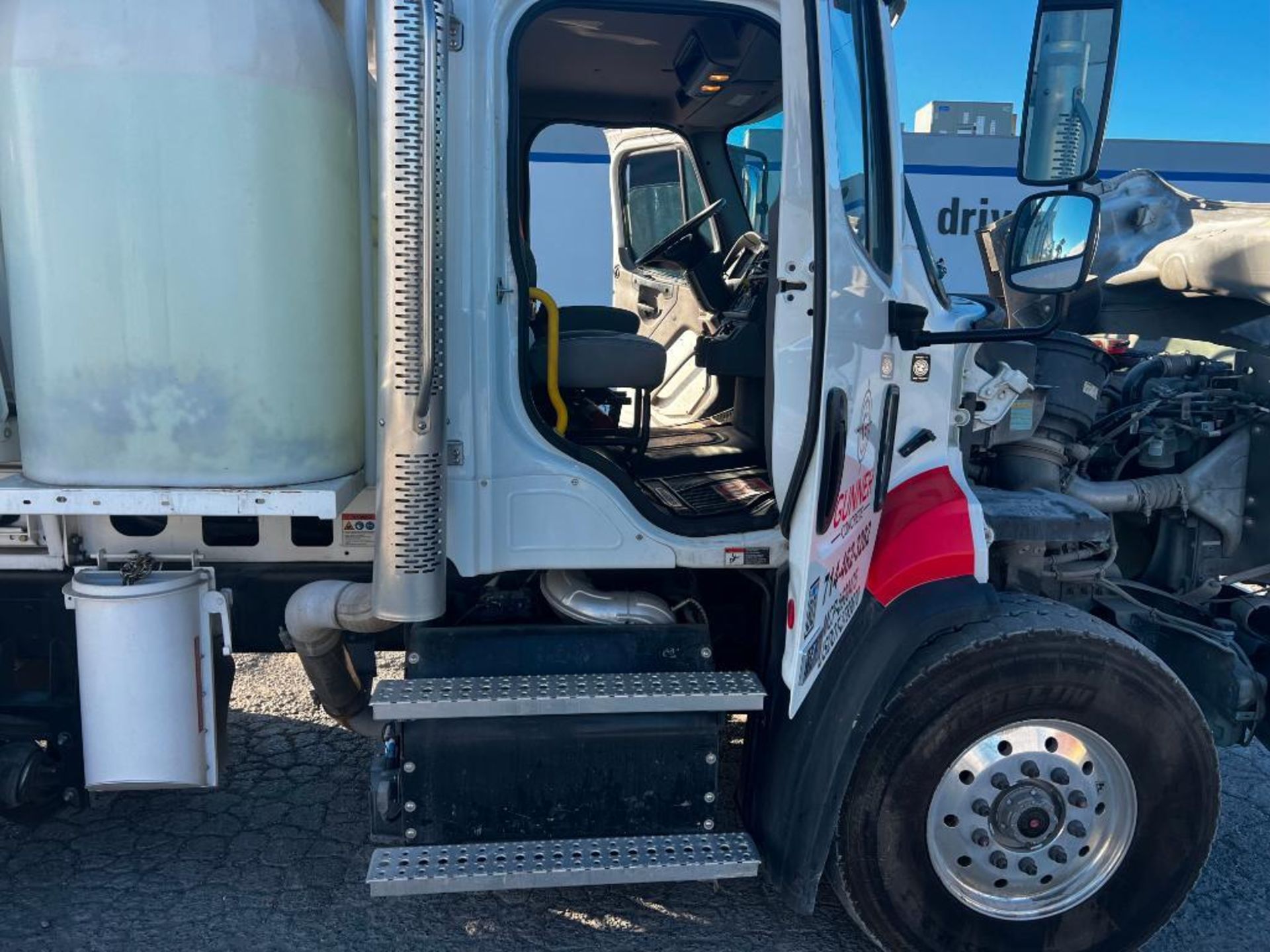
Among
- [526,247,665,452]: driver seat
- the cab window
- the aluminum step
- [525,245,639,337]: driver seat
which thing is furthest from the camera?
[525,245,639,337]: driver seat

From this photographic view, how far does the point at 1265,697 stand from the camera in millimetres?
3234

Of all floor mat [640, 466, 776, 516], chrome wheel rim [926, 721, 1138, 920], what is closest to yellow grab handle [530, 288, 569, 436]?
floor mat [640, 466, 776, 516]

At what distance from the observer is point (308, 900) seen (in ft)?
9.50

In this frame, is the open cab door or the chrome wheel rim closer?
the open cab door

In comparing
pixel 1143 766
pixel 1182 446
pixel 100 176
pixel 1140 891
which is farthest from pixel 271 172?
pixel 1182 446

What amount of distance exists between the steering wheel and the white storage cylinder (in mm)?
2488

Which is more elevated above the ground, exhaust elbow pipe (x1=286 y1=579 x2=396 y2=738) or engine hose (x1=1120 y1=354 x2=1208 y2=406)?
engine hose (x1=1120 y1=354 x2=1208 y2=406)

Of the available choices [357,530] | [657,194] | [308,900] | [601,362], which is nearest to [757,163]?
[657,194]

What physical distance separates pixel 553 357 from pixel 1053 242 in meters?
1.29

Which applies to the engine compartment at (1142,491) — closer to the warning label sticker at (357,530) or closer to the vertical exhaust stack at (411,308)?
the vertical exhaust stack at (411,308)

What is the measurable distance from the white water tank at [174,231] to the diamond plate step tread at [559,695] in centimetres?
60

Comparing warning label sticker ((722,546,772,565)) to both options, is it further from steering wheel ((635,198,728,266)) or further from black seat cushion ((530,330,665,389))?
steering wheel ((635,198,728,266))

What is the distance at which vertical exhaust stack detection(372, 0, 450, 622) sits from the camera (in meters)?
2.09

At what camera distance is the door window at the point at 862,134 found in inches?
96.3
